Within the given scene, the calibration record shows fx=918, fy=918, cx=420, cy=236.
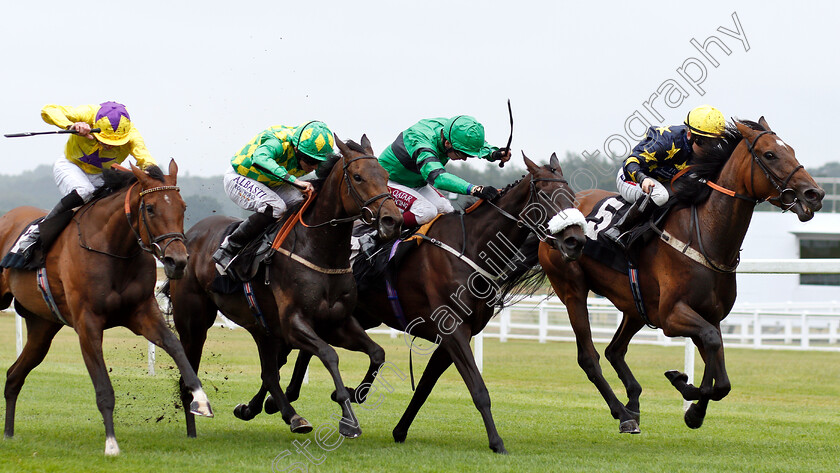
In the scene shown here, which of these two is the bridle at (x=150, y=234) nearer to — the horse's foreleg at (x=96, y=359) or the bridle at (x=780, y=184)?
the horse's foreleg at (x=96, y=359)

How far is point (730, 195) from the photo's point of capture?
5.80 m

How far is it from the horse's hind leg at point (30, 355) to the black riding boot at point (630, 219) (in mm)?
3909

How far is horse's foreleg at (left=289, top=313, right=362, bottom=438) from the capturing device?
5191mm

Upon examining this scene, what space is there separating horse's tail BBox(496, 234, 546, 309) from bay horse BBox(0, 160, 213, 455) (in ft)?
6.91

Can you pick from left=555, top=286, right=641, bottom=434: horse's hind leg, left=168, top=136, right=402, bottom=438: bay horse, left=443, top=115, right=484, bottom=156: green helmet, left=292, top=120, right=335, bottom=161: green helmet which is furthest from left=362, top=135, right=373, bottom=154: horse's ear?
left=555, top=286, right=641, bottom=434: horse's hind leg

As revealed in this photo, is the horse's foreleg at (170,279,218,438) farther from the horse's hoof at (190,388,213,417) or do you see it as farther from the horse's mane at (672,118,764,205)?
the horse's mane at (672,118,764,205)

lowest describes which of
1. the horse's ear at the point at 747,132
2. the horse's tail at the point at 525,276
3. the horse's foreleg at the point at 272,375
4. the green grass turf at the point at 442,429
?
the green grass turf at the point at 442,429

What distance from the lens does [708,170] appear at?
6074mm

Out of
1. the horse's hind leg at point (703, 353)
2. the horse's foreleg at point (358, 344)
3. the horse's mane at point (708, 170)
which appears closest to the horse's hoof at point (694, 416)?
the horse's hind leg at point (703, 353)

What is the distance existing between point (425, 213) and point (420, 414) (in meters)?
1.98

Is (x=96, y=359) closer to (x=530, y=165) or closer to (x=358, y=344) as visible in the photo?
(x=358, y=344)

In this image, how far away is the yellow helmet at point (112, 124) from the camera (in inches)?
238

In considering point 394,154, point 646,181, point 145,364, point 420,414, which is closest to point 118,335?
point 145,364

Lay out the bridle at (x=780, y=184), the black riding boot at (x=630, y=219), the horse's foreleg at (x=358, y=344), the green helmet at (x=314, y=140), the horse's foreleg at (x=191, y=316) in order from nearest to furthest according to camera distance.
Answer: the bridle at (x=780, y=184), the horse's foreleg at (x=358, y=344), the green helmet at (x=314, y=140), the black riding boot at (x=630, y=219), the horse's foreleg at (x=191, y=316)
